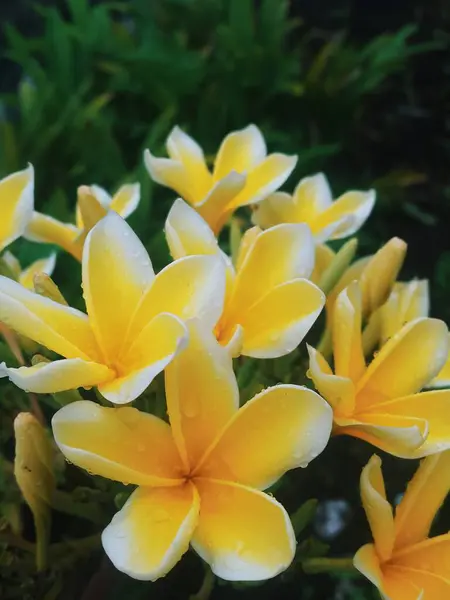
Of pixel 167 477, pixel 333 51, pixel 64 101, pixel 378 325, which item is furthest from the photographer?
pixel 333 51

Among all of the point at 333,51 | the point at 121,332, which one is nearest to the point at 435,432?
the point at 121,332

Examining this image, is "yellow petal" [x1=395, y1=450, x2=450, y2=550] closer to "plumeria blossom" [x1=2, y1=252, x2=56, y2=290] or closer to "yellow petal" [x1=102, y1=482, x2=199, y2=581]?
"yellow petal" [x1=102, y1=482, x2=199, y2=581]

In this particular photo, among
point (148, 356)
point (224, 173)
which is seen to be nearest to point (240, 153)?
point (224, 173)

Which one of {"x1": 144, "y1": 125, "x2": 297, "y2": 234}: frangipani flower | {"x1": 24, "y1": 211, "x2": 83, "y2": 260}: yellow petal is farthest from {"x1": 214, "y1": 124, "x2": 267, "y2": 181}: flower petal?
{"x1": 24, "y1": 211, "x2": 83, "y2": 260}: yellow petal

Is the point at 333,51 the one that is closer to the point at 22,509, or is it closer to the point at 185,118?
the point at 185,118

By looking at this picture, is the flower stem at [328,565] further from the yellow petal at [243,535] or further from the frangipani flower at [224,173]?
the frangipani flower at [224,173]

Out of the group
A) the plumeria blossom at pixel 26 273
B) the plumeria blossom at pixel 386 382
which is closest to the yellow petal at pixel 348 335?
the plumeria blossom at pixel 386 382
